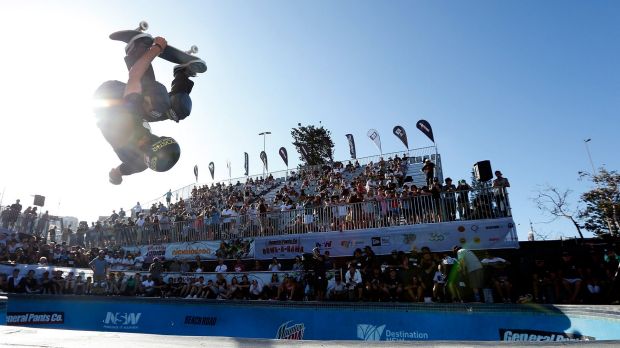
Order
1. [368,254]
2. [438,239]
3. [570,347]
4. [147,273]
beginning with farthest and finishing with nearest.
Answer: [147,273] < [438,239] < [368,254] < [570,347]

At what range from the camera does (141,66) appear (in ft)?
11.2

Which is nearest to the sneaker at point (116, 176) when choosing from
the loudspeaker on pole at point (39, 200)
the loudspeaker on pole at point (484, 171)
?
the loudspeaker on pole at point (484, 171)

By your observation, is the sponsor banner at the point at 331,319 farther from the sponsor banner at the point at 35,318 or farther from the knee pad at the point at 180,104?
the knee pad at the point at 180,104

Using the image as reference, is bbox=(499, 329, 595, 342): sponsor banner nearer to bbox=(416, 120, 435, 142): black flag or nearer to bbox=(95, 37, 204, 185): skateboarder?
bbox=(95, 37, 204, 185): skateboarder

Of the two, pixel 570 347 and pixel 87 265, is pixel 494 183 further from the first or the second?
pixel 87 265

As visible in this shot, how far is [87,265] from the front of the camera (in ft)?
68.1

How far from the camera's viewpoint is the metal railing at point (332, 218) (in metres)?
13.0

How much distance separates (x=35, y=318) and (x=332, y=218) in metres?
10.5

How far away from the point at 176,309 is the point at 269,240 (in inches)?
213

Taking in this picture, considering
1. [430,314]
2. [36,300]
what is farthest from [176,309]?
[430,314]

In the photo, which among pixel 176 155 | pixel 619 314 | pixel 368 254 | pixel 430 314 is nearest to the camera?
pixel 176 155

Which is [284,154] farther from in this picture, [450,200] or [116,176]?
[116,176]

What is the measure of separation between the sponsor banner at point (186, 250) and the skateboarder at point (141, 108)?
1390cm

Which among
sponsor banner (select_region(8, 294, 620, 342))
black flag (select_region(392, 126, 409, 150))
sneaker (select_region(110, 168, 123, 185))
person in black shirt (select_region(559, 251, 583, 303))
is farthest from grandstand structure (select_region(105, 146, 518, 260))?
sneaker (select_region(110, 168, 123, 185))
